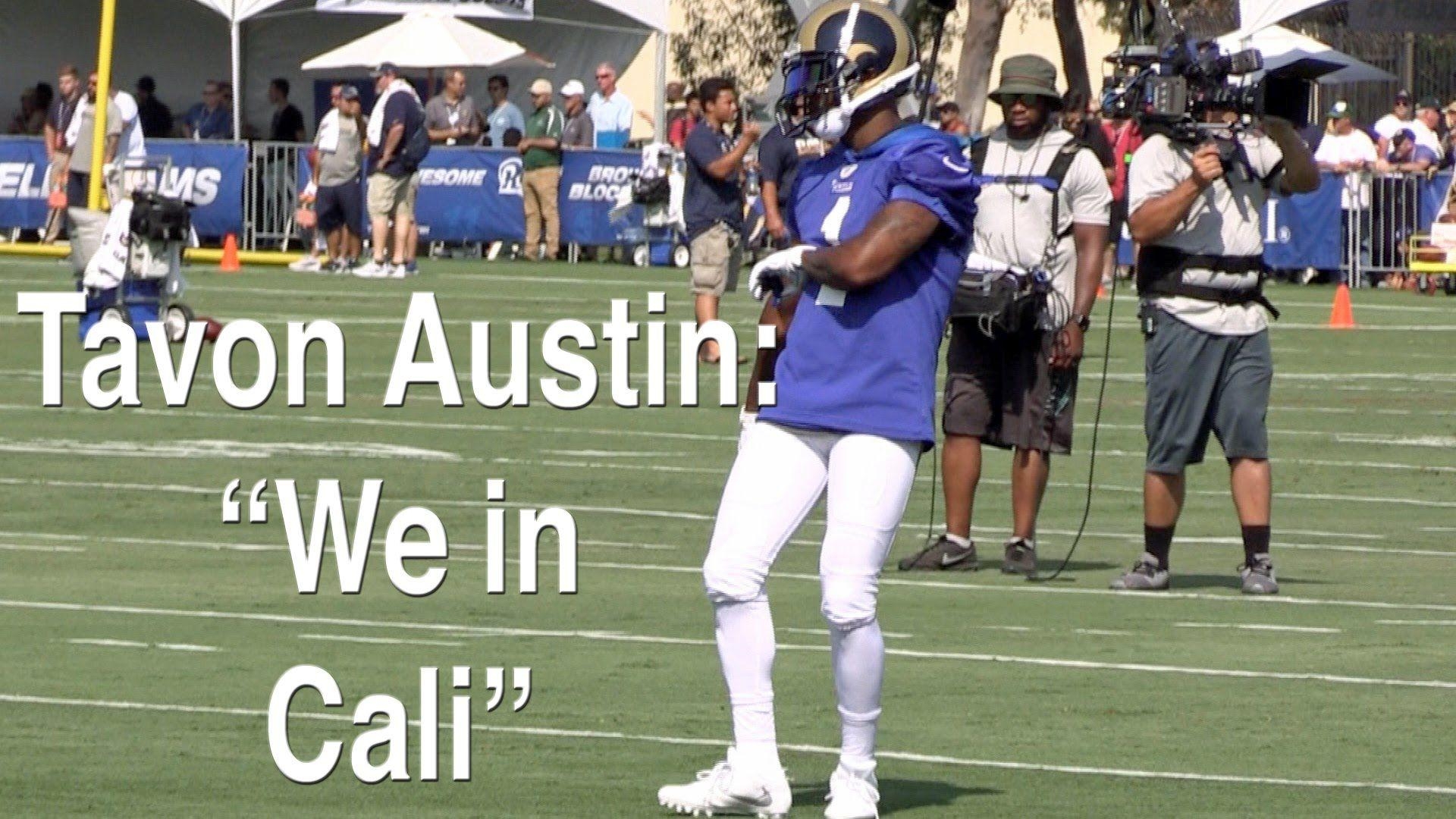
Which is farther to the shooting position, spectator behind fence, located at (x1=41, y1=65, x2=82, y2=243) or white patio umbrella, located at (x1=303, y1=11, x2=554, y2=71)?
white patio umbrella, located at (x1=303, y1=11, x2=554, y2=71)

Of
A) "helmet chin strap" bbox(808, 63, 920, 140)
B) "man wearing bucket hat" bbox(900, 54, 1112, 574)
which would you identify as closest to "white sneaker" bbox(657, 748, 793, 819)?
"helmet chin strap" bbox(808, 63, 920, 140)

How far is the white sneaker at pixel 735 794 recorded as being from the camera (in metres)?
7.97

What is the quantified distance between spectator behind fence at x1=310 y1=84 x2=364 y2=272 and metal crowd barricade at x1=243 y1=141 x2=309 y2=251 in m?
4.59

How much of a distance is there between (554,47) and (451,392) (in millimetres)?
33919

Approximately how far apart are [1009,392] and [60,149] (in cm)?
2735

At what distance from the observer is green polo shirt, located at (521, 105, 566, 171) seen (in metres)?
38.1

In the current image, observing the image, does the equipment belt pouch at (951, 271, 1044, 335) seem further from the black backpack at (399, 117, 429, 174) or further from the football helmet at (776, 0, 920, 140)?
the black backpack at (399, 117, 429, 174)

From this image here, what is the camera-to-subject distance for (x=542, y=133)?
38.2 meters

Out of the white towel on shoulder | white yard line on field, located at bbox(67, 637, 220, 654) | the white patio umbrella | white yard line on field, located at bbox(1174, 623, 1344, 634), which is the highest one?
the white patio umbrella

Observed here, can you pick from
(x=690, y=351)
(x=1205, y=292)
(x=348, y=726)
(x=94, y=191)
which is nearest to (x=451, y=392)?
(x=690, y=351)

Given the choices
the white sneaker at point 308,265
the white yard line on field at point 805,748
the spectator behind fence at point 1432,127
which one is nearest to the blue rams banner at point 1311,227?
the spectator behind fence at point 1432,127

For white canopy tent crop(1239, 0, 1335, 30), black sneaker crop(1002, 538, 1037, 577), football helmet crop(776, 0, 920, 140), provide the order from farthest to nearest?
white canopy tent crop(1239, 0, 1335, 30)
black sneaker crop(1002, 538, 1037, 577)
football helmet crop(776, 0, 920, 140)

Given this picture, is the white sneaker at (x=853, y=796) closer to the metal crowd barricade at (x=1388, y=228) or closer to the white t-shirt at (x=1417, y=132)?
the metal crowd barricade at (x=1388, y=228)

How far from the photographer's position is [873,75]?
8273 millimetres
